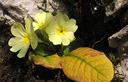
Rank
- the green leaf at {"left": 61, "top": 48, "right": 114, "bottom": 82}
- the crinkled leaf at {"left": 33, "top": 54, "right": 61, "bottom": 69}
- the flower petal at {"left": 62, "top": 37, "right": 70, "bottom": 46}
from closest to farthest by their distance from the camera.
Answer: the green leaf at {"left": 61, "top": 48, "right": 114, "bottom": 82} → the crinkled leaf at {"left": 33, "top": 54, "right": 61, "bottom": 69} → the flower petal at {"left": 62, "top": 37, "right": 70, "bottom": 46}

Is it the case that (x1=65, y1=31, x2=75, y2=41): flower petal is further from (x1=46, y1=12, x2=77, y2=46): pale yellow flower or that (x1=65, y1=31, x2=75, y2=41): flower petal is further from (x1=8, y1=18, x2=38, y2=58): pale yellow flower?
(x1=8, y1=18, x2=38, y2=58): pale yellow flower

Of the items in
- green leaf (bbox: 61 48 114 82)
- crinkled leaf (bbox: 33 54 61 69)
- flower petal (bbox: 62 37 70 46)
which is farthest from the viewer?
flower petal (bbox: 62 37 70 46)

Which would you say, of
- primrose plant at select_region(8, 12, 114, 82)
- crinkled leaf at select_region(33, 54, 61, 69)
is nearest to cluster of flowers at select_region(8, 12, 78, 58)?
primrose plant at select_region(8, 12, 114, 82)

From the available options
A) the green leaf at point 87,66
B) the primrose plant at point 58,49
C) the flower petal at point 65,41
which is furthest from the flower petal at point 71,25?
the green leaf at point 87,66

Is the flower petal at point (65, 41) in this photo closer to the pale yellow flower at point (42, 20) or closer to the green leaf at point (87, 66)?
the green leaf at point (87, 66)

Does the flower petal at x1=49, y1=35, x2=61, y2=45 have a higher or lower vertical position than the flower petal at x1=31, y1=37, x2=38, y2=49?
higher

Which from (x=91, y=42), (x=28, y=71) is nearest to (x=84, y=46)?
(x=91, y=42)
